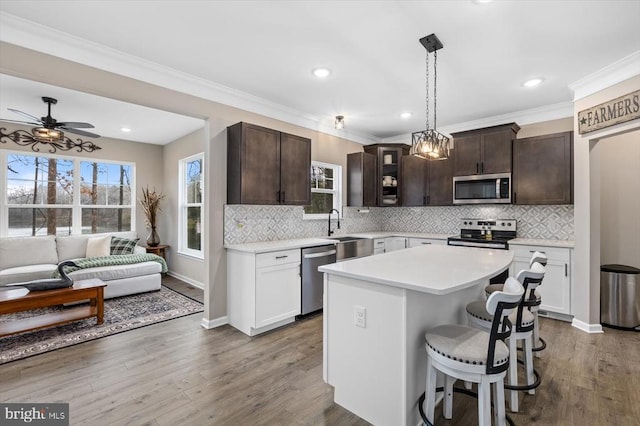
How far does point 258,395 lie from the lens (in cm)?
222

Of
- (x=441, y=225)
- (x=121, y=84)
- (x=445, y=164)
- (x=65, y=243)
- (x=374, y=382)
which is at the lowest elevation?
(x=374, y=382)

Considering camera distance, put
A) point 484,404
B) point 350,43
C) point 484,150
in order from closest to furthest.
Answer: point 484,404 < point 350,43 < point 484,150

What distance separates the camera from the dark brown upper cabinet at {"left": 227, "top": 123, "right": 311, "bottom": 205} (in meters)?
3.48

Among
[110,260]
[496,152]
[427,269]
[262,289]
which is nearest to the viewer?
[427,269]

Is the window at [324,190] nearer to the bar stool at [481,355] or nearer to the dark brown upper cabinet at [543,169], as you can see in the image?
the dark brown upper cabinet at [543,169]

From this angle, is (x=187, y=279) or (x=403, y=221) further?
(x=403, y=221)

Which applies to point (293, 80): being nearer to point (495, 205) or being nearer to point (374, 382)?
point (374, 382)

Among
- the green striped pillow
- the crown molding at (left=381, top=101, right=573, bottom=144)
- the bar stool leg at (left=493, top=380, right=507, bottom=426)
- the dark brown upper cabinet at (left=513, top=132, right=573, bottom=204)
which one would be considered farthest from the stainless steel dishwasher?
the green striped pillow

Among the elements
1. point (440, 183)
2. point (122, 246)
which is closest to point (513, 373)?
point (440, 183)

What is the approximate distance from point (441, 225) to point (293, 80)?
3.56m

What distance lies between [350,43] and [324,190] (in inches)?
107

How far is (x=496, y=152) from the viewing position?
14.3ft

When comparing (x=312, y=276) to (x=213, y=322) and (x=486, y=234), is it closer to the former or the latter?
(x=213, y=322)

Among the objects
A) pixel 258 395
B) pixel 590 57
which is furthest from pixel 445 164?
pixel 258 395
